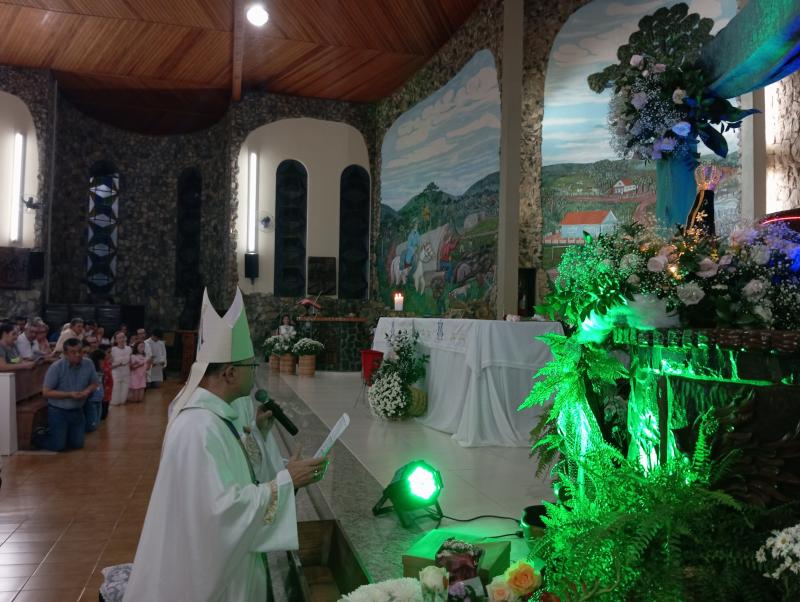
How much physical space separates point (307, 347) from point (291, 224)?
16.4 ft

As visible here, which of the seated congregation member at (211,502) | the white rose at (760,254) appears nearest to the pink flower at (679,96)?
the white rose at (760,254)

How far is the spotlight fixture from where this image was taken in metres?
3.51

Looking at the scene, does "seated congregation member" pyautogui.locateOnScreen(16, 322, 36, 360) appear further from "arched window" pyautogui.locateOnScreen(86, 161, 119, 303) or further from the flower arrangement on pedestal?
"arched window" pyautogui.locateOnScreen(86, 161, 119, 303)

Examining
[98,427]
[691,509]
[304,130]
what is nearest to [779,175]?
[691,509]

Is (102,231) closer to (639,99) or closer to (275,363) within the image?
(275,363)

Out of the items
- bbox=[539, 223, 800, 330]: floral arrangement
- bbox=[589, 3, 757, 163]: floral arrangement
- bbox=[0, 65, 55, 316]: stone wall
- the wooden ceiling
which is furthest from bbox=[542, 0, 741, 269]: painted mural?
bbox=[0, 65, 55, 316]: stone wall

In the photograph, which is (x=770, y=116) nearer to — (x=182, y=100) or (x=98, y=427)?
(x=98, y=427)

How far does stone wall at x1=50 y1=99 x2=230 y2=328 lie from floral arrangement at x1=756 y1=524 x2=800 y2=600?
16.1 metres

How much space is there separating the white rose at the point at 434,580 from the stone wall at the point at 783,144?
5.44 meters

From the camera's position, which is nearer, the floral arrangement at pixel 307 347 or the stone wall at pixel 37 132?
the floral arrangement at pixel 307 347

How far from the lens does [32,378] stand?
27.1ft

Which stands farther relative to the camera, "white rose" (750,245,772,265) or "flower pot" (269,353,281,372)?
"flower pot" (269,353,281,372)

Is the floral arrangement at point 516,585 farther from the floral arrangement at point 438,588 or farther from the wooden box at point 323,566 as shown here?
the wooden box at point 323,566

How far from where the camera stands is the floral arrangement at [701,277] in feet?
6.45
